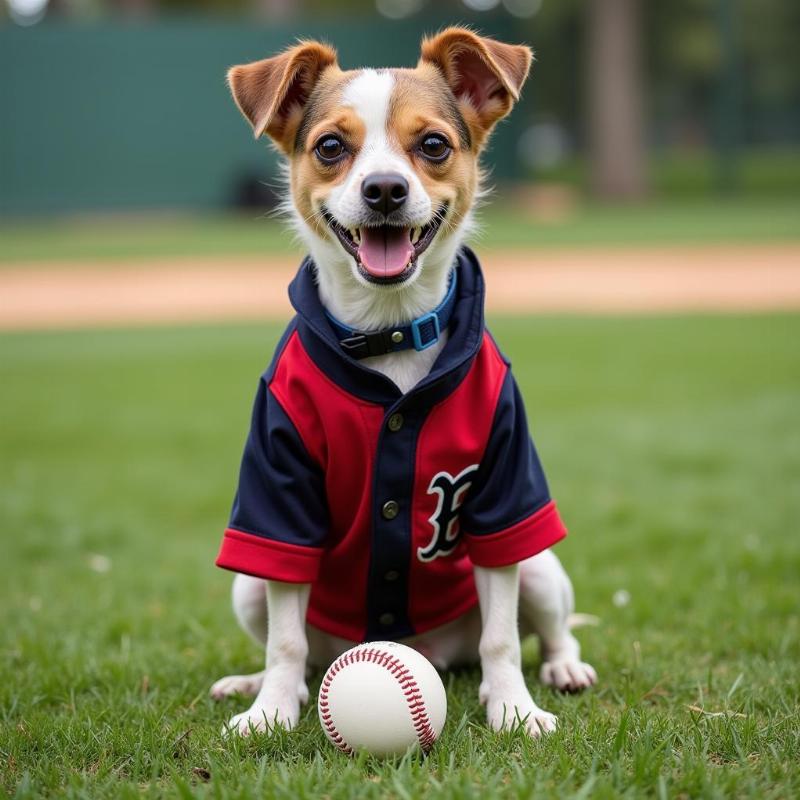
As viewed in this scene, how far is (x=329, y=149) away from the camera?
370 cm

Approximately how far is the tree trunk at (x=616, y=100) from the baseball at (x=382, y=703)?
2976 centimetres

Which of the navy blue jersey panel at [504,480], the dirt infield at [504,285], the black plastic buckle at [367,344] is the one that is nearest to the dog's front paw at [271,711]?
the navy blue jersey panel at [504,480]

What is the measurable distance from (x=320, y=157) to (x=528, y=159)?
33.9 metres

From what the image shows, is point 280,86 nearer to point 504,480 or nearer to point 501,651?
point 504,480

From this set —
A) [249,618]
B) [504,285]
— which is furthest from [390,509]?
[504,285]

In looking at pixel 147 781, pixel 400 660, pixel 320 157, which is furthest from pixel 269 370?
pixel 147 781

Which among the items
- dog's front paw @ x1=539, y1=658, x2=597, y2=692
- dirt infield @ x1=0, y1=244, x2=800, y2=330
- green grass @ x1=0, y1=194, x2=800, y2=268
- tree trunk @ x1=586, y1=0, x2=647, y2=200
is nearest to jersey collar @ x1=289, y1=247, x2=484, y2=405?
dog's front paw @ x1=539, y1=658, x2=597, y2=692

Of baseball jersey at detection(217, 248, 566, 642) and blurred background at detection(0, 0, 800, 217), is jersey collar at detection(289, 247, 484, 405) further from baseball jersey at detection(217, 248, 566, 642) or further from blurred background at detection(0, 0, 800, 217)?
blurred background at detection(0, 0, 800, 217)

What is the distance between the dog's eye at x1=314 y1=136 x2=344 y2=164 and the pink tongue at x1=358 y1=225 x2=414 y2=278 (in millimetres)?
295

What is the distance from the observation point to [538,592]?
3941 mm

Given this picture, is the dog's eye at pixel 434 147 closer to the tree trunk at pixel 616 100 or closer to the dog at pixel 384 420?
the dog at pixel 384 420

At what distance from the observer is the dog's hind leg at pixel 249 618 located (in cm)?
388

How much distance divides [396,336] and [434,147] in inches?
24.6

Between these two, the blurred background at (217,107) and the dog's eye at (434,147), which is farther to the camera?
the blurred background at (217,107)
